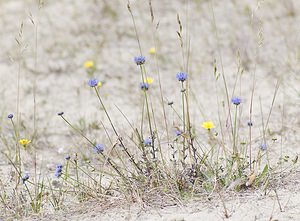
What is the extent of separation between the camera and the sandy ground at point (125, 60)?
4.43 meters

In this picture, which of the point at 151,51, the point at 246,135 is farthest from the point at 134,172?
the point at 151,51

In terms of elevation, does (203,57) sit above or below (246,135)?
above

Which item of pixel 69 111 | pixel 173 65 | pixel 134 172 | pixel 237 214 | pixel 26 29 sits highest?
pixel 26 29

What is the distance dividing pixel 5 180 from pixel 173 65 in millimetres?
2392

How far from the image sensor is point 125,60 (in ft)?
18.4

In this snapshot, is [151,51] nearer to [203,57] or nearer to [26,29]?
[203,57]

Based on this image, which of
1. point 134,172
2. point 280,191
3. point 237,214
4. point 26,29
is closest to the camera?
point 237,214

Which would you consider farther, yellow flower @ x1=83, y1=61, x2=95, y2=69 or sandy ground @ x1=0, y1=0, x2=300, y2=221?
yellow flower @ x1=83, y1=61, x2=95, y2=69

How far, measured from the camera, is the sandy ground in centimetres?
443

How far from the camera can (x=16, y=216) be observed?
2.93m

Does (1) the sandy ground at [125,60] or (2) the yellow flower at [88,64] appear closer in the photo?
(1) the sandy ground at [125,60]

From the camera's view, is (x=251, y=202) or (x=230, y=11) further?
(x=230, y=11)

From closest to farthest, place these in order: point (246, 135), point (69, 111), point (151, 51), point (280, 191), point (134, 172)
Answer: point (280, 191) → point (134, 172) → point (246, 135) → point (69, 111) → point (151, 51)

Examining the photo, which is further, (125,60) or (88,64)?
(125,60)
